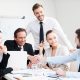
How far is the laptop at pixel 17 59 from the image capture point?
2.47 m

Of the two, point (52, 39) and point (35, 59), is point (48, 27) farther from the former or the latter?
point (35, 59)

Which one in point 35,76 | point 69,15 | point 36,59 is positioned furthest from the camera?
point 69,15

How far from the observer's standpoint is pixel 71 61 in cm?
258

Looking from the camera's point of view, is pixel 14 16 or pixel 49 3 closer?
pixel 14 16

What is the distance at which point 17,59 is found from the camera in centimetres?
247

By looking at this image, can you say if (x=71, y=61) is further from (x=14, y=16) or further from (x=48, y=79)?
(x=14, y=16)

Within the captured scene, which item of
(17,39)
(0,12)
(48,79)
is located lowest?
(48,79)

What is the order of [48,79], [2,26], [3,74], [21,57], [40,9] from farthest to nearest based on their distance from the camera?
1. [2,26]
2. [40,9]
3. [21,57]
4. [3,74]
5. [48,79]

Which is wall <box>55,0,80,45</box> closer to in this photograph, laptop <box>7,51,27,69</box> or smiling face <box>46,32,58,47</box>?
smiling face <box>46,32,58,47</box>

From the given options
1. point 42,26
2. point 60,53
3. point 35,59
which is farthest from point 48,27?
point 35,59

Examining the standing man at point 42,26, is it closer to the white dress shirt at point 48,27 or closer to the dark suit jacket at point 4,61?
the white dress shirt at point 48,27

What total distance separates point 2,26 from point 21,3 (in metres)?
0.69

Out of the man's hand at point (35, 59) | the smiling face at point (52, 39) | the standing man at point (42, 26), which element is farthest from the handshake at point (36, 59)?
the standing man at point (42, 26)

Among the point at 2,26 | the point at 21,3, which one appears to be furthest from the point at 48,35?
the point at 21,3
